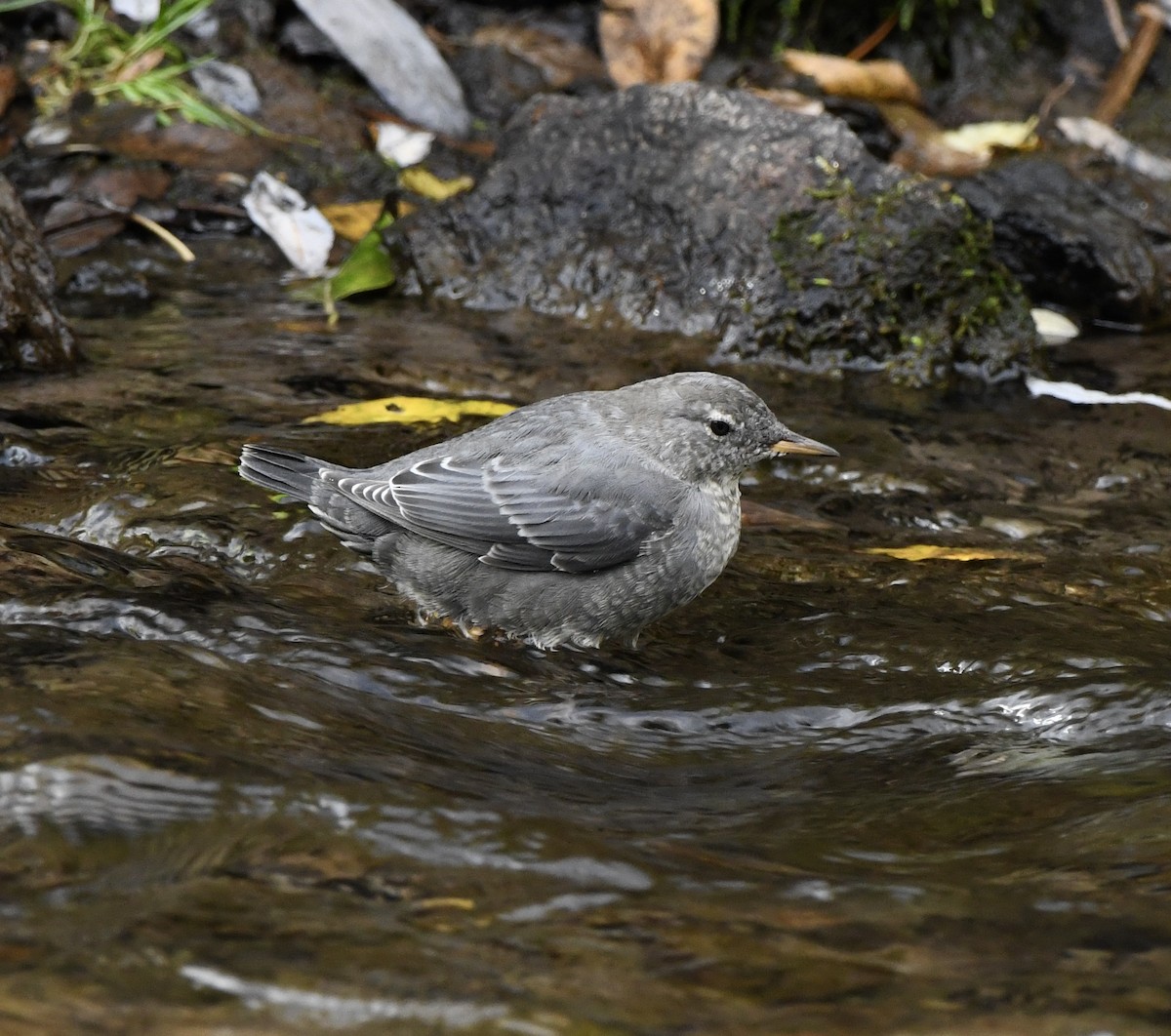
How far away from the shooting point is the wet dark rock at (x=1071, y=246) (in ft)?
25.8

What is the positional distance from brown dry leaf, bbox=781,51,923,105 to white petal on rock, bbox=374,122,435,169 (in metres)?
2.35

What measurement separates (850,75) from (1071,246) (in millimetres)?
2119

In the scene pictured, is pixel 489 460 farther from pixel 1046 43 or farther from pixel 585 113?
pixel 1046 43

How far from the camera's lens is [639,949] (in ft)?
8.41

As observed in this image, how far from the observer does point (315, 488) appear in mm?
4801

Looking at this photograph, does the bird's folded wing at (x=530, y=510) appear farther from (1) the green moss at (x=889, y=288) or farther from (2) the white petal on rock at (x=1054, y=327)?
(2) the white petal on rock at (x=1054, y=327)

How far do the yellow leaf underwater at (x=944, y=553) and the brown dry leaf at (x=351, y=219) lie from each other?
Answer: 12.9 ft

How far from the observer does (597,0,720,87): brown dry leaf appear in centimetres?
900

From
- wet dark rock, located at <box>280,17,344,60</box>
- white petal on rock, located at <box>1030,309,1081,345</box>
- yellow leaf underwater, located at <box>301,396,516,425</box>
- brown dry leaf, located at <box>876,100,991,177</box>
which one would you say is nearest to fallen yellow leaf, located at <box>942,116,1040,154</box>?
brown dry leaf, located at <box>876,100,991,177</box>

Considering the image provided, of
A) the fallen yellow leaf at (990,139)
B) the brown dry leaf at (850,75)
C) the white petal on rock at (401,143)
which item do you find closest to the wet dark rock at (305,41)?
the white petal on rock at (401,143)

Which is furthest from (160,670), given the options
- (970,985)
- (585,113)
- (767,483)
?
(585,113)

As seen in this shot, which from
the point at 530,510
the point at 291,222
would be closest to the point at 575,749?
the point at 530,510

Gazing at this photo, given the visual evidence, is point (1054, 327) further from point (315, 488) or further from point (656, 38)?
point (315, 488)

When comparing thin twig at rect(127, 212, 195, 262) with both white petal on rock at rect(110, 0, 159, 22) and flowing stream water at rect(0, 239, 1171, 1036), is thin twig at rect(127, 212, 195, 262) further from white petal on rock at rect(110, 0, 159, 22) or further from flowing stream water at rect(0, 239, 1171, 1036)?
white petal on rock at rect(110, 0, 159, 22)
